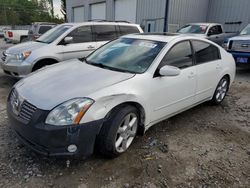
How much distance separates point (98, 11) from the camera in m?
20.3

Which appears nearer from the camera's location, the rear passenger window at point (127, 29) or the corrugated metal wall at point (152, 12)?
the rear passenger window at point (127, 29)

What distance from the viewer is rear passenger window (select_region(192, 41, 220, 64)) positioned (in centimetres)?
382

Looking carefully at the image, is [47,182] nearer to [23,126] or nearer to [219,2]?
[23,126]

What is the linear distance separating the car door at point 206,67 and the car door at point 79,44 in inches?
126

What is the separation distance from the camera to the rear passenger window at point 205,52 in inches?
150

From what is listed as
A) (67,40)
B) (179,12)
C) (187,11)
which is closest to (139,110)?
(67,40)

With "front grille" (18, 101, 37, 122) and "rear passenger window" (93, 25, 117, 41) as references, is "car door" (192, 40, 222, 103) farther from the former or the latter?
"rear passenger window" (93, 25, 117, 41)

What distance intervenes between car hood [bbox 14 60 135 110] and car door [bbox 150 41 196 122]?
0.50 metres

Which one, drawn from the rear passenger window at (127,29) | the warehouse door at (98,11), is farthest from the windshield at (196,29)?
the warehouse door at (98,11)

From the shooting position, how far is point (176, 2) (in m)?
14.1

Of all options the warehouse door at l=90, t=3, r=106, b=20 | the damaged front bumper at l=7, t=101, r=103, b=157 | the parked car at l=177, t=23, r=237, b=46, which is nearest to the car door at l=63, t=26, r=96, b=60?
the damaged front bumper at l=7, t=101, r=103, b=157

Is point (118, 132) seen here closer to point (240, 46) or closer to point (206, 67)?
point (206, 67)

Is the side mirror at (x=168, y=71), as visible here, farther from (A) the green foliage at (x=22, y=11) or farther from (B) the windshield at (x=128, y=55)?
(A) the green foliage at (x=22, y=11)

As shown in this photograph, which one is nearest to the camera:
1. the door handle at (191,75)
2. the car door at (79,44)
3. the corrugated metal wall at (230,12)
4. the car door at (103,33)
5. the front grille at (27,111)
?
the front grille at (27,111)
